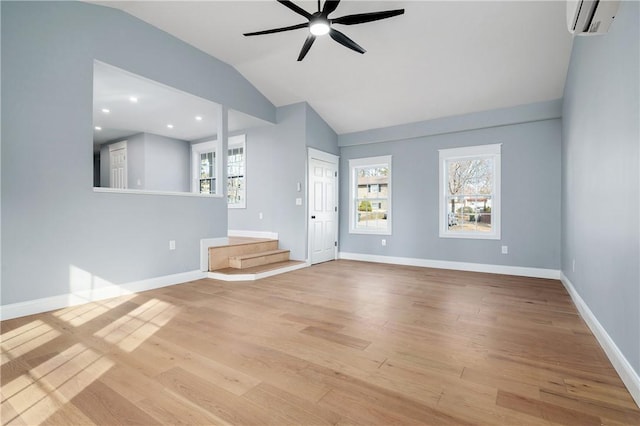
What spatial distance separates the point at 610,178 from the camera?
2.27 metres

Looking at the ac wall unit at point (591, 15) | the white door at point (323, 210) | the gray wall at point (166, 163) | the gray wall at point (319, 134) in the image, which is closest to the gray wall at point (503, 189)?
the gray wall at point (319, 134)

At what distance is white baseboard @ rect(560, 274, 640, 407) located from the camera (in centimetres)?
174

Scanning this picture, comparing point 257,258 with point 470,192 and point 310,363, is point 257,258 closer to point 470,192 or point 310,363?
point 310,363

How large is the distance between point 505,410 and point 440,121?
5.08 metres

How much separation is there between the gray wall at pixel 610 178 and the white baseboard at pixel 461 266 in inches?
55.3

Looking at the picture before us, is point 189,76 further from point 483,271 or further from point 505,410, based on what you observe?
point 483,271

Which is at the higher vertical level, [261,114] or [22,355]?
[261,114]

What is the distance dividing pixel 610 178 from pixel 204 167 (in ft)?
26.4

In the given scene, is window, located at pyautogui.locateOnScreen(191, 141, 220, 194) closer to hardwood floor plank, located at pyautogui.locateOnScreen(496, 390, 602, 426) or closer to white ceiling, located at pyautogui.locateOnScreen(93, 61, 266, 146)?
white ceiling, located at pyautogui.locateOnScreen(93, 61, 266, 146)

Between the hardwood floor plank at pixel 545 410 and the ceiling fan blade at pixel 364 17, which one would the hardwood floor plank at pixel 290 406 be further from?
the ceiling fan blade at pixel 364 17

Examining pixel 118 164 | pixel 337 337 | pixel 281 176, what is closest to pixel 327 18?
pixel 337 337

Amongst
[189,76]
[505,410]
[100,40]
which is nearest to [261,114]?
[189,76]

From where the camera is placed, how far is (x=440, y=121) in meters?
5.74

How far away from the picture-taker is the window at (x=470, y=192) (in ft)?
17.6
